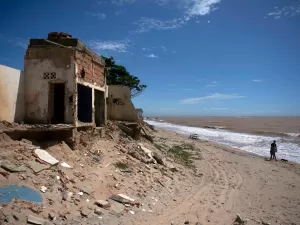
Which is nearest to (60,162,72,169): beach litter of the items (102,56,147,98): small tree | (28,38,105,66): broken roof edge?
(28,38,105,66): broken roof edge

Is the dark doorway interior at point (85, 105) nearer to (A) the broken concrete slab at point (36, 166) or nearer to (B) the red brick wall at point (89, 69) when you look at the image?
(B) the red brick wall at point (89, 69)

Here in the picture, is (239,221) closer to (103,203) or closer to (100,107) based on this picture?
(103,203)

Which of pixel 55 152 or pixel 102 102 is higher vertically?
pixel 102 102

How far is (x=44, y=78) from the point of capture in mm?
8766

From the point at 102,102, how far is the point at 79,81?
3.26 m

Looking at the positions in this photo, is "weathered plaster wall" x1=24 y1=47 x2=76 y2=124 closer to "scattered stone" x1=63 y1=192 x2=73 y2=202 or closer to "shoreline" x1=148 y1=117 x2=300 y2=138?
"scattered stone" x1=63 y1=192 x2=73 y2=202

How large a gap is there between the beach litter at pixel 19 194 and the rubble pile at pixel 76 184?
0.06 feet

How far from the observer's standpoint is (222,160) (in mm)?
15953

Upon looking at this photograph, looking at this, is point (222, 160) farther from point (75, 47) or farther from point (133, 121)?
point (75, 47)

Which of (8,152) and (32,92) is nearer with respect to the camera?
(8,152)

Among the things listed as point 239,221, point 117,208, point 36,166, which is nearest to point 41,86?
point 36,166

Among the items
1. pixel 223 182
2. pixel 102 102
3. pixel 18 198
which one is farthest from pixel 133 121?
pixel 18 198

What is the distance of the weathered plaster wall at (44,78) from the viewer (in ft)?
28.4

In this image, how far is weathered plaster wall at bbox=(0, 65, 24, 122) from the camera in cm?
771
